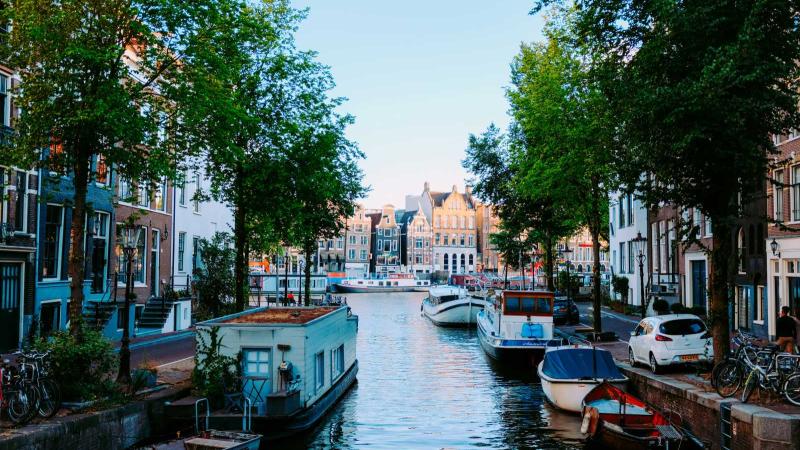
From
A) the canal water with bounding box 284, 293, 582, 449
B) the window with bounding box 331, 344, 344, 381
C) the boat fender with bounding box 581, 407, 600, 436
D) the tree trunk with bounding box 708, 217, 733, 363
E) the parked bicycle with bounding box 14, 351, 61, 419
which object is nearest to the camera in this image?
the parked bicycle with bounding box 14, 351, 61, 419

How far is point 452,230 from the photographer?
460 ft

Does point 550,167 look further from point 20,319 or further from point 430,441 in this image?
point 20,319

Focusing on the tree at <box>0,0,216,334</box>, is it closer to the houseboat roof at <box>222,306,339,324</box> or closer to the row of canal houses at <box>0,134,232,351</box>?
the row of canal houses at <box>0,134,232,351</box>

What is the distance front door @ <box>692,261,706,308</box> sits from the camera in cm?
4069

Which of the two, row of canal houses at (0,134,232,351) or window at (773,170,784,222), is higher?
window at (773,170,784,222)

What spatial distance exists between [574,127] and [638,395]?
14.5m

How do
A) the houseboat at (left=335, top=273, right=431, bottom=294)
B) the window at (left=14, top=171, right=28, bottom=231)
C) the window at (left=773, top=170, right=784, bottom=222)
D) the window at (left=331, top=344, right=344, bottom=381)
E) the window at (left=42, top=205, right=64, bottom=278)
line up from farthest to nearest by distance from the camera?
the houseboat at (left=335, top=273, right=431, bottom=294) < the window at (left=773, top=170, right=784, bottom=222) < the window at (left=42, top=205, right=64, bottom=278) < the window at (left=14, top=171, right=28, bottom=231) < the window at (left=331, top=344, right=344, bottom=381)

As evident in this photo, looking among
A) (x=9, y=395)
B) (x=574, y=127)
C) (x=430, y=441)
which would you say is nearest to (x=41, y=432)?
(x=9, y=395)

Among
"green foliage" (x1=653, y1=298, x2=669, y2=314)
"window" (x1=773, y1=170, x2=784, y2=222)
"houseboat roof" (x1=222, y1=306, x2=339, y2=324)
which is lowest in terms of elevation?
"green foliage" (x1=653, y1=298, x2=669, y2=314)

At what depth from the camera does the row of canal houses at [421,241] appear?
134 metres

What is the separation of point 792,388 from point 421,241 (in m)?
123

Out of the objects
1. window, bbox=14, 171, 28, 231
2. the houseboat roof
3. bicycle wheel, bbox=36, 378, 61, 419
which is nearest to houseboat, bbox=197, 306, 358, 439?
the houseboat roof

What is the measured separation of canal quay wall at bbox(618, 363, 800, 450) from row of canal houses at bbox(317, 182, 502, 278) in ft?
369

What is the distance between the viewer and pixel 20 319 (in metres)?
24.3
